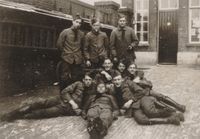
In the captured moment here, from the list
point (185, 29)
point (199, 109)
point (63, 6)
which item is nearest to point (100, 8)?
point (63, 6)

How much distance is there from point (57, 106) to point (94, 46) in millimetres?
1832

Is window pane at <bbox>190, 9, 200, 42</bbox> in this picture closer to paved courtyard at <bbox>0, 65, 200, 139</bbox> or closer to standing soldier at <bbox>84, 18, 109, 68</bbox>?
paved courtyard at <bbox>0, 65, 200, 139</bbox>

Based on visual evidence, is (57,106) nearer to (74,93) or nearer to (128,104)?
(74,93)

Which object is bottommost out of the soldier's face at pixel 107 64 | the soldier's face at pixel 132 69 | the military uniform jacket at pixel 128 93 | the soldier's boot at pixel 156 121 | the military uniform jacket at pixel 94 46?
the soldier's boot at pixel 156 121

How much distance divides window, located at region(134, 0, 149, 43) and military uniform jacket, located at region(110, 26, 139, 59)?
7507 millimetres

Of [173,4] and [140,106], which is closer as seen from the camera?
[140,106]

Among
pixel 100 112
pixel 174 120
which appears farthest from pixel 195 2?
pixel 100 112

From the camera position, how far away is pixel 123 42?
871 cm

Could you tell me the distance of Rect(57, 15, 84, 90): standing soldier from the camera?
8.02 m

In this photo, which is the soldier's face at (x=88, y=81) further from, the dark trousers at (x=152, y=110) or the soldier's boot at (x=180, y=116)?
Result: the soldier's boot at (x=180, y=116)

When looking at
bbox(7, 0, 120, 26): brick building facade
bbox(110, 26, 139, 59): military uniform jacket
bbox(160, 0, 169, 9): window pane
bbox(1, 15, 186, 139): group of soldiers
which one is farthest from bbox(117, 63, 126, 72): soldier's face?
bbox(160, 0, 169, 9): window pane

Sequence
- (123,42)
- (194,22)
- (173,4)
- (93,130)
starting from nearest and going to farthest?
(93,130) → (123,42) → (194,22) → (173,4)

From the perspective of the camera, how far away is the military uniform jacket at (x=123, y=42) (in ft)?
28.5

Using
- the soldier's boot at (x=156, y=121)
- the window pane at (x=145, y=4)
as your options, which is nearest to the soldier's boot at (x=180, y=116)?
the soldier's boot at (x=156, y=121)
